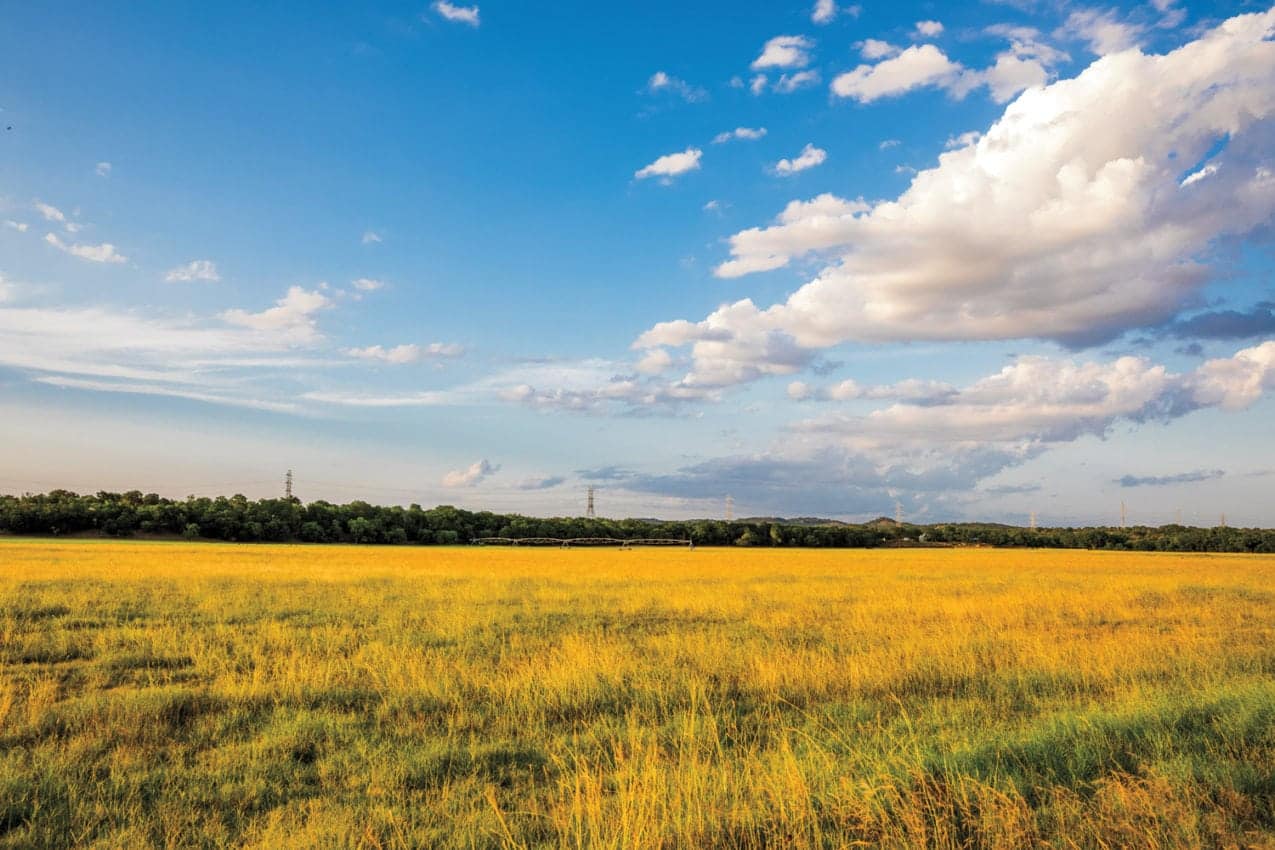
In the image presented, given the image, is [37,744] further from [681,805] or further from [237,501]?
[237,501]

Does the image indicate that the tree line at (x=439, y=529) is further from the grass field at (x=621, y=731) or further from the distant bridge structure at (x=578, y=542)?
the grass field at (x=621, y=731)

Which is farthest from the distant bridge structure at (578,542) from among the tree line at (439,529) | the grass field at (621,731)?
the grass field at (621,731)

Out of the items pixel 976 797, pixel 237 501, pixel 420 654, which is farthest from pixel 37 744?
pixel 237 501

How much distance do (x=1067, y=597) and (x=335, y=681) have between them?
25495 millimetres

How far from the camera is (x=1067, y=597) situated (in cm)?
2712

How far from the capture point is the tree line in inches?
4183

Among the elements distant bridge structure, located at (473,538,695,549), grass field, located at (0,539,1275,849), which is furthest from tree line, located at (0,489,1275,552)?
grass field, located at (0,539,1275,849)

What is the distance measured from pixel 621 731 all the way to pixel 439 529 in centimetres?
12331

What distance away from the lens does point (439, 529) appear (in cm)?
12706

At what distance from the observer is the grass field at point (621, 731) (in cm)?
612

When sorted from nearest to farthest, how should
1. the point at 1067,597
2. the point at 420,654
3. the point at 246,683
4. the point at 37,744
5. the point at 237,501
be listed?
the point at 37,744 → the point at 246,683 → the point at 420,654 → the point at 1067,597 → the point at 237,501

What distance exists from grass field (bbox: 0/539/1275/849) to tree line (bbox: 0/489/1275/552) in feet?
339

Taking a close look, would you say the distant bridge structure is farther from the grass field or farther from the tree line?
the grass field

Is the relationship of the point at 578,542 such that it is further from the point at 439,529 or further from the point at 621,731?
the point at 621,731
